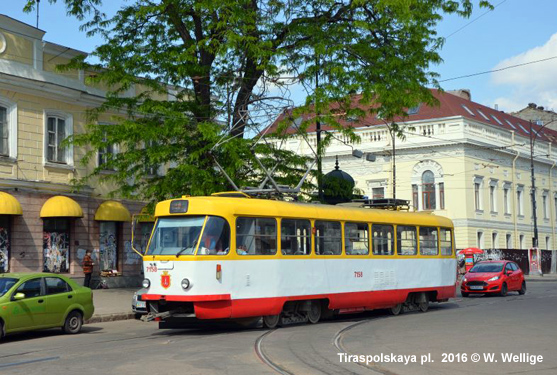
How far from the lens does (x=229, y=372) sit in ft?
36.8

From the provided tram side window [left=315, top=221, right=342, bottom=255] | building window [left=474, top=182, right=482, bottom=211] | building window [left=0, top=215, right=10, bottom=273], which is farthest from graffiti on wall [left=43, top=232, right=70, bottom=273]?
building window [left=474, top=182, right=482, bottom=211]

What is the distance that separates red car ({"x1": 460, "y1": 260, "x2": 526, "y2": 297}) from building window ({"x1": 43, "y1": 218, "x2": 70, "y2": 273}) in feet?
52.2

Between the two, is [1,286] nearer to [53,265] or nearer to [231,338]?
[231,338]

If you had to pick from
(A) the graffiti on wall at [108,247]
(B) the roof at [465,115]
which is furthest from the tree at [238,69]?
(B) the roof at [465,115]

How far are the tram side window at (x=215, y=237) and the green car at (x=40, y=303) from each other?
366cm

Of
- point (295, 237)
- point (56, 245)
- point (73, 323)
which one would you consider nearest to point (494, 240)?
point (56, 245)

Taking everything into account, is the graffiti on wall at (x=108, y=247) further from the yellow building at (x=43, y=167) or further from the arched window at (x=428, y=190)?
the arched window at (x=428, y=190)

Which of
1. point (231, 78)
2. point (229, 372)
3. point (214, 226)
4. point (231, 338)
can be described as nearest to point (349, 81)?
point (231, 78)

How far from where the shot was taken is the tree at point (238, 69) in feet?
78.6

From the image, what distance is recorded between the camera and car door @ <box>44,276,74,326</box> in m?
17.4

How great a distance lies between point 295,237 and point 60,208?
47.0ft

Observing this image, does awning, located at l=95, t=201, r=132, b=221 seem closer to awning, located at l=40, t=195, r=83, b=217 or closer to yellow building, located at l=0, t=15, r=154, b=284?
yellow building, located at l=0, t=15, r=154, b=284

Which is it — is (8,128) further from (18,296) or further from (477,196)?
(477,196)

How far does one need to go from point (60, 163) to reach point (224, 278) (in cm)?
1664
